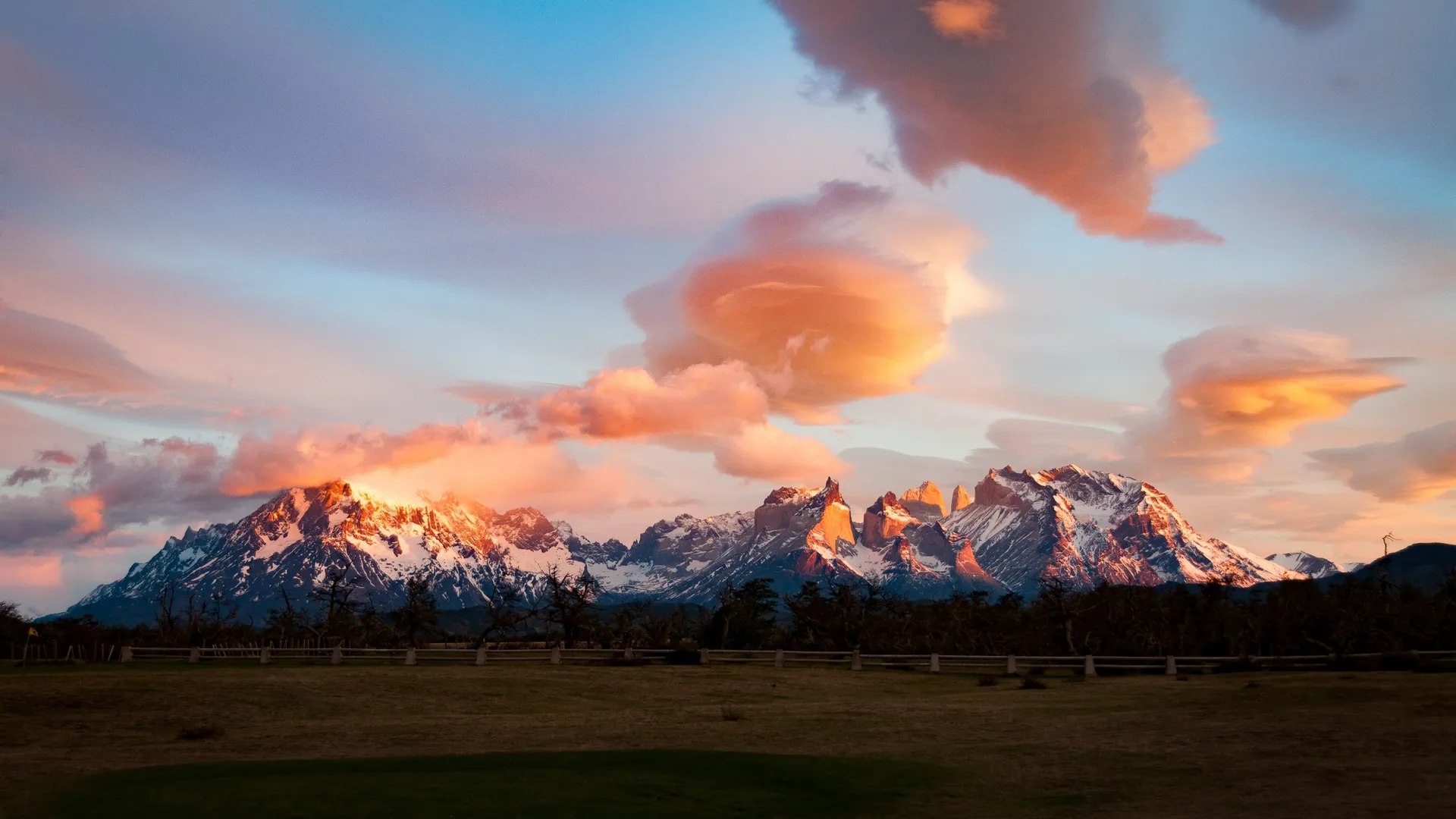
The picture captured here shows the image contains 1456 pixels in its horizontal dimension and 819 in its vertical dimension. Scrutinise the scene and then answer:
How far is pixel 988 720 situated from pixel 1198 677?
2183cm

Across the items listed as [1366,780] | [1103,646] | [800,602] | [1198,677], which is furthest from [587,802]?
[800,602]

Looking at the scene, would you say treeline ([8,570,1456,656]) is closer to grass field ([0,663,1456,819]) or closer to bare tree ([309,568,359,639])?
bare tree ([309,568,359,639])

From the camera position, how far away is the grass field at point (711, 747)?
818 inches

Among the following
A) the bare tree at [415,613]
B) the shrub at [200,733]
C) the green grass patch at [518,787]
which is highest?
the bare tree at [415,613]

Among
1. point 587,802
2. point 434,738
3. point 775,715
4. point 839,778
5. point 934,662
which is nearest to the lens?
point 587,802

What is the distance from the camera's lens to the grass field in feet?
68.1

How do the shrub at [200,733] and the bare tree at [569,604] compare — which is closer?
the shrub at [200,733]

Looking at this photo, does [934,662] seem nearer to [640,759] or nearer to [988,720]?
[988,720]

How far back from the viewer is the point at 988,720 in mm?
36031

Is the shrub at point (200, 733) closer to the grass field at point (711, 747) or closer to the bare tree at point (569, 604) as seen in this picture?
the grass field at point (711, 747)

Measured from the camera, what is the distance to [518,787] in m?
21.6

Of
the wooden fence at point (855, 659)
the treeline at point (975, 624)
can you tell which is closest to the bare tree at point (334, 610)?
the treeline at point (975, 624)

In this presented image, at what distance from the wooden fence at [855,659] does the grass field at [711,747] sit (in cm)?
828

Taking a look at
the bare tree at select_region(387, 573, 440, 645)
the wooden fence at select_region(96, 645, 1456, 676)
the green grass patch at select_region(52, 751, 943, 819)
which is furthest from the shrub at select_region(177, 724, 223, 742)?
the bare tree at select_region(387, 573, 440, 645)
